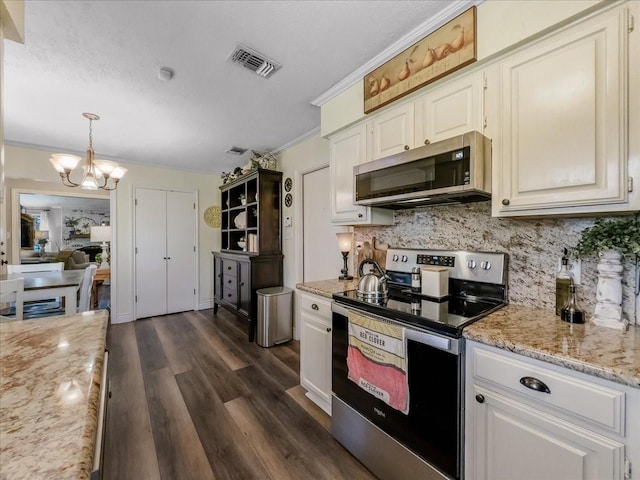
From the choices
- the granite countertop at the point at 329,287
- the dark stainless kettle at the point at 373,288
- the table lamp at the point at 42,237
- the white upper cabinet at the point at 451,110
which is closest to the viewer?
the white upper cabinet at the point at 451,110

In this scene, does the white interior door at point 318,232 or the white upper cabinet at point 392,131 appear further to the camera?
the white interior door at point 318,232

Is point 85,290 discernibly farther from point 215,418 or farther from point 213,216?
point 215,418

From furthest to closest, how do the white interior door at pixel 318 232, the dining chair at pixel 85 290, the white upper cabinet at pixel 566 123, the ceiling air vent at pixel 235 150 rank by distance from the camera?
the ceiling air vent at pixel 235 150, the dining chair at pixel 85 290, the white interior door at pixel 318 232, the white upper cabinet at pixel 566 123

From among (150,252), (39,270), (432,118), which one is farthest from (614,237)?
(39,270)

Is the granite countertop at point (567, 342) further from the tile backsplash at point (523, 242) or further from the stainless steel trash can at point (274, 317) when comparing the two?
the stainless steel trash can at point (274, 317)

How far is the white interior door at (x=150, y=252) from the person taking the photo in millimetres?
4238

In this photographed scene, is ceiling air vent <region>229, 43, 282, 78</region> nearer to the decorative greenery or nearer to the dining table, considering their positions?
the decorative greenery

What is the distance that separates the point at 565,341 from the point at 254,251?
319 centimetres

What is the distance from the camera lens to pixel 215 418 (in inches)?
77.7

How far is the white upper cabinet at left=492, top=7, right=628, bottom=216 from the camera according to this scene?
3.47 feet

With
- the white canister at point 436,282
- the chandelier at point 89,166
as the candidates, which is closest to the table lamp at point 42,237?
the chandelier at point 89,166

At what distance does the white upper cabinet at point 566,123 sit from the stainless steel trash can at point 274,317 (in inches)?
98.0

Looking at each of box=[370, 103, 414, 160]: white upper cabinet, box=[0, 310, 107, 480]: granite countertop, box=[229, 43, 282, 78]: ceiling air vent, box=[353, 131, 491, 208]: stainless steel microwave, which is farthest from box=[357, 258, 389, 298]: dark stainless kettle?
box=[229, 43, 282, 78]: ceiling air vent

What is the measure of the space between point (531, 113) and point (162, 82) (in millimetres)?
2344
